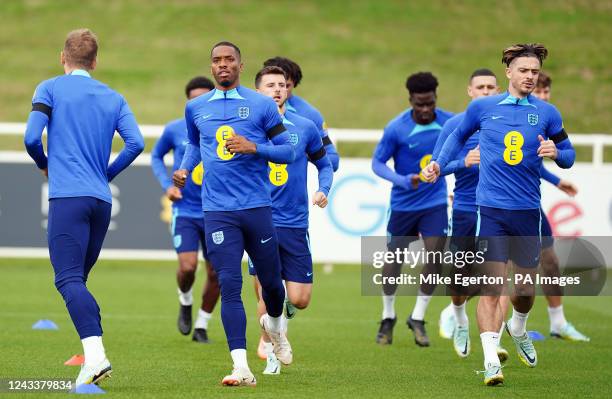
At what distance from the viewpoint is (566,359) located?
10.9 metres

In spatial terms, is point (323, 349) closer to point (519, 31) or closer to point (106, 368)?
point (106, 368)

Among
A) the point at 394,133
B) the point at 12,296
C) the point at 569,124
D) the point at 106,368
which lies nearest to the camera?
the point at 106,368

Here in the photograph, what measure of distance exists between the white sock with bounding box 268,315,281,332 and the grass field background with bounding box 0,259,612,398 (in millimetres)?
368

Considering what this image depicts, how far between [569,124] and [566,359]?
20.5 metres

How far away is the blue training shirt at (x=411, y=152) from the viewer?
1212 centimetres

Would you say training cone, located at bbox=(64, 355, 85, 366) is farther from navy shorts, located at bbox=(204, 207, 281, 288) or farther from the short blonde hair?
the short blonde hair

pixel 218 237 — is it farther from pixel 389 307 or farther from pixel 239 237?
pixel 389 307

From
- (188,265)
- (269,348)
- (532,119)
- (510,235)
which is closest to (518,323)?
(510,235)

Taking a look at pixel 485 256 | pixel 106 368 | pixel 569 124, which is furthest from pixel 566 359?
pixel 569 124

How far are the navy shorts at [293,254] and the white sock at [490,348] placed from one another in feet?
5.59

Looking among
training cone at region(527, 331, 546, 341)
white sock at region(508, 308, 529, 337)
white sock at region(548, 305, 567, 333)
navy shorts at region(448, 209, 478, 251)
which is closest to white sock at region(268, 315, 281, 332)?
white sock at region(508, 308, 529, 337)

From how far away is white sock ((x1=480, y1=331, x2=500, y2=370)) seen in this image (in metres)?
8.93

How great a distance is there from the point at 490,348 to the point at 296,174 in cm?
226

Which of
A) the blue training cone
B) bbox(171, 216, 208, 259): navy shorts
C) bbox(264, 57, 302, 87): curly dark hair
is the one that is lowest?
the blue training cone
